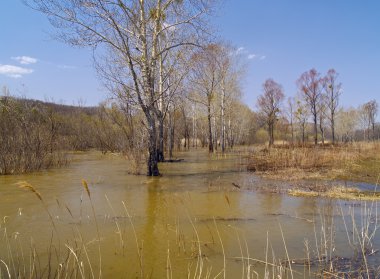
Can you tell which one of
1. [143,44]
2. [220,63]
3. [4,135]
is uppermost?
[220,63]

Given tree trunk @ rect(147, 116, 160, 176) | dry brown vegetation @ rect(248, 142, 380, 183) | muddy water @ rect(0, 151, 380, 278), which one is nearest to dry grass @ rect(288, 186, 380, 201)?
muddy water @ rect(0, 151, 380, 278)

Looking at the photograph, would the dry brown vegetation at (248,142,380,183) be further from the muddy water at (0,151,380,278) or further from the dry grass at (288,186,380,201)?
the muddy water at (0,151,380,278)

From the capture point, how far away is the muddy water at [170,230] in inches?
155

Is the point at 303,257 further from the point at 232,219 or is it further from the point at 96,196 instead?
the point at 96,196

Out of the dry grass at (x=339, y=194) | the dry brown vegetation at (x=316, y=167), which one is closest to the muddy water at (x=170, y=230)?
the dry grass at (x=339, y=194)

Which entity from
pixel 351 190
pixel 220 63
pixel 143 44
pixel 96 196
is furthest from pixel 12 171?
pixel 220 63

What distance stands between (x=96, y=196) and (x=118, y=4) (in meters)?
6.02

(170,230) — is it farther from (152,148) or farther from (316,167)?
(316,167)

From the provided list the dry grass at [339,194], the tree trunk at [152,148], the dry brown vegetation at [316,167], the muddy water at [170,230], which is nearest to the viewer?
the muddy water at [170,230]

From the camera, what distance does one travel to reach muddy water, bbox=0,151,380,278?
3.93 m

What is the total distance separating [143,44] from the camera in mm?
11430

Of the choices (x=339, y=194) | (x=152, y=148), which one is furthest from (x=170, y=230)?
(x=152, y=148)

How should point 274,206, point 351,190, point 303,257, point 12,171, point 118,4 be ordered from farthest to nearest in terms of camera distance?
point 12,171, point 118,4, point 351,190, point 274,206, point 303,257

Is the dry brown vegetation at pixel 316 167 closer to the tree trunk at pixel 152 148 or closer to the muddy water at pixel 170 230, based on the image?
the muddy water at pixel 170 230
